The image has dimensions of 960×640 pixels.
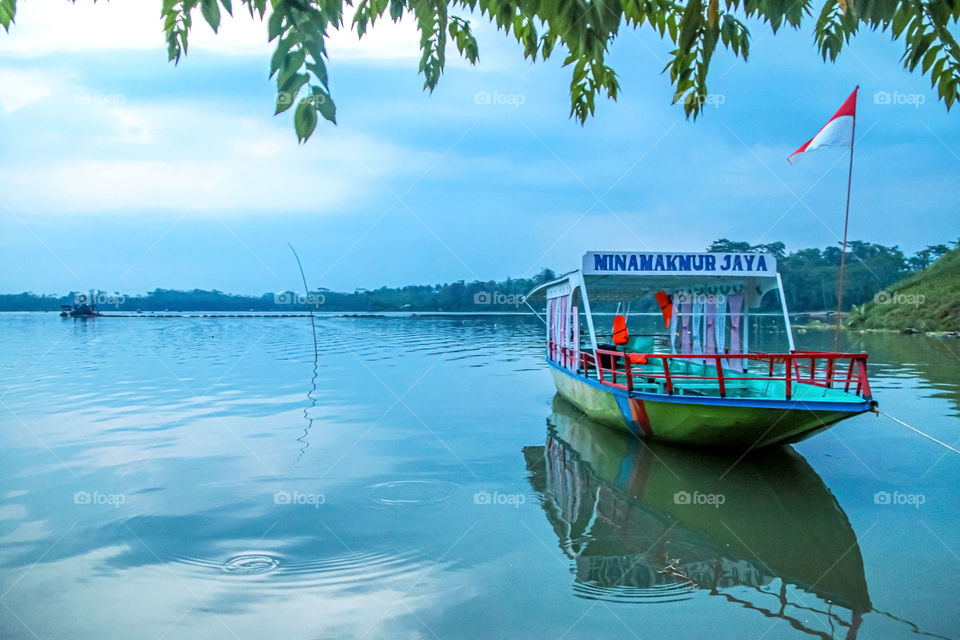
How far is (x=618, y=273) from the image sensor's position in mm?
13516

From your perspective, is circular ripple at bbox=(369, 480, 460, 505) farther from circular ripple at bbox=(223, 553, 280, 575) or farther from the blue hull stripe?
the blue hull stripe

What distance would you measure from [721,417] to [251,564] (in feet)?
23.8

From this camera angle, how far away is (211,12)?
1871mm

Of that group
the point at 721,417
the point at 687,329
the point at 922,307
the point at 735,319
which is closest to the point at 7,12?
the point at 721,417

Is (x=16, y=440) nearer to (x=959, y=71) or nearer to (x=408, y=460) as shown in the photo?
(x=408, y=460)

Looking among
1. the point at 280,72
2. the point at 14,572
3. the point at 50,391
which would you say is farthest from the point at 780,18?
the point at 50,391

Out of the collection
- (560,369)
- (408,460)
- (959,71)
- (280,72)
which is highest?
(959,71)

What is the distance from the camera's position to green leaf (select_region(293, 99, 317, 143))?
1.87 metres

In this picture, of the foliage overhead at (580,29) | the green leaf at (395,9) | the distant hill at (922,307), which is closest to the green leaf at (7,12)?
the foliage overhead at (580,29)

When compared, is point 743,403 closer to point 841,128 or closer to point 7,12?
point 841,128

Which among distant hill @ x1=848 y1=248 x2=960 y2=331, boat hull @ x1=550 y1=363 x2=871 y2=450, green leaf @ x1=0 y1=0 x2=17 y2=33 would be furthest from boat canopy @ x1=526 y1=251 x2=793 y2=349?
distant hill @ x1=848 y1=248 x2=960 y2=331

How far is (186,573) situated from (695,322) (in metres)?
12.8

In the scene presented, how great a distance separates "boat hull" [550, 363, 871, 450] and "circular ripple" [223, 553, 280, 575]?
658cm

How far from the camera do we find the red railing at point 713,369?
1029 cm
